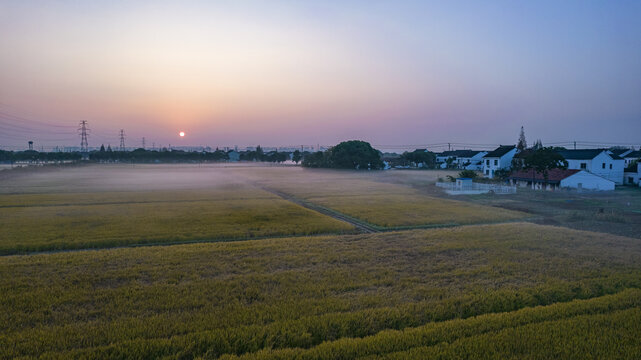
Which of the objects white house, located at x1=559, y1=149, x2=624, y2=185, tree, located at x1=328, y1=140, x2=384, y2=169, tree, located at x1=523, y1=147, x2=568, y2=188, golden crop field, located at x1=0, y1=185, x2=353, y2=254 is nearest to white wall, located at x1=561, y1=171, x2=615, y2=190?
tree, located at x1=523, y1=147, x2=568, y2=188

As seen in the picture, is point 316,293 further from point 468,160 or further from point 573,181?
point 468,160

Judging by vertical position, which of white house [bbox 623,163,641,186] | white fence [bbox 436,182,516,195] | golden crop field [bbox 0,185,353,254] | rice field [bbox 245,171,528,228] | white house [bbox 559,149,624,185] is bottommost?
rice field [bbox 245,171,528,228]

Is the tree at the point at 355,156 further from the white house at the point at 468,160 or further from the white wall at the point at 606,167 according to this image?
the white wall at the point at 606,167

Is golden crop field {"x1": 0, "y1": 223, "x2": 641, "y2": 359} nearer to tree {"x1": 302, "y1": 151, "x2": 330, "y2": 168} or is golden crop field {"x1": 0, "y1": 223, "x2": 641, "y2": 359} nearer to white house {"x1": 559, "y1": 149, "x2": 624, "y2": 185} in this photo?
white house {"x1": 559, "y1": 149, "x2": 624, "y2": 185}

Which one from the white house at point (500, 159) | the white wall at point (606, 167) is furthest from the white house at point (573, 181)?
the white house at point (500, 159)

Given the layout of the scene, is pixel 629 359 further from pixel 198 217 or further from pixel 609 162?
pixel 609 162

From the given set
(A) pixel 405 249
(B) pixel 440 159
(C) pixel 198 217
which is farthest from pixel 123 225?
(B) pixel 440 159

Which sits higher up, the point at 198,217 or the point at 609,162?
the point at 609,162
